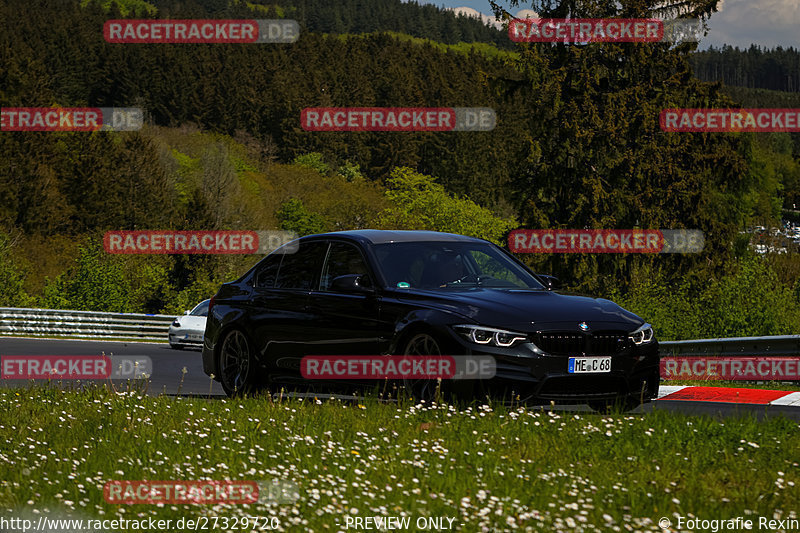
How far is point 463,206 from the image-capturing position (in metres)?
92.0

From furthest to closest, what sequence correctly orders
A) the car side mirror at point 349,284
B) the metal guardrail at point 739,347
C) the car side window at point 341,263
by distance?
the metal guardrail at point 739,347 < the car side window at point 341,263 < the car side mirror at point 349,284

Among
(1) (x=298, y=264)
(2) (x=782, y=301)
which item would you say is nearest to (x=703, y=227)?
(2) (x=782, y=301)

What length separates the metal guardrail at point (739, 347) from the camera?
15555 millimetres

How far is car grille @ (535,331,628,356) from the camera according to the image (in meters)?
9.08

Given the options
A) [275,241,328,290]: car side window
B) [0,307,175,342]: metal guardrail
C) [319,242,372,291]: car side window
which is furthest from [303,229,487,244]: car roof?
[0,307,175,342]: metal guardrail

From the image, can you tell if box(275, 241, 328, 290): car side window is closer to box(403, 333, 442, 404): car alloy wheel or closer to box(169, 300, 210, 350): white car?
box(403, 333, 442, 404): car alloy wheel

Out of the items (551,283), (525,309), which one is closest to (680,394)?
(551,283)

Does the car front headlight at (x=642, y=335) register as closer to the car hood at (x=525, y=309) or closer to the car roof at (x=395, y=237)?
the car hood at (x=525, y=309)

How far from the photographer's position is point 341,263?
10898mm

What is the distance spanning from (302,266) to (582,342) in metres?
3.22

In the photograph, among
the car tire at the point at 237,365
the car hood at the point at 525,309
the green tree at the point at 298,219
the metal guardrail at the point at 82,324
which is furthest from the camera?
the green tree at the point at 298,219

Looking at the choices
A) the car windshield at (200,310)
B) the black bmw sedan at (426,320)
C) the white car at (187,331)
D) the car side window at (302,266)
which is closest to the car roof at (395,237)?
the black bmw sedan at (426,320)

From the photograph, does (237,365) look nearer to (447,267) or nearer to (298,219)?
(447,267)

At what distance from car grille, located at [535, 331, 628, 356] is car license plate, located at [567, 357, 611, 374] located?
56mm
